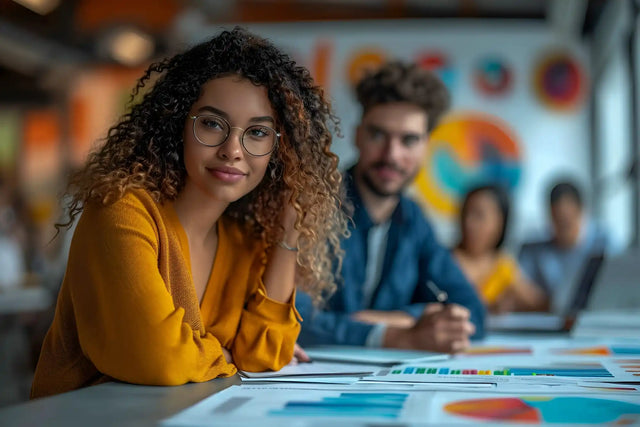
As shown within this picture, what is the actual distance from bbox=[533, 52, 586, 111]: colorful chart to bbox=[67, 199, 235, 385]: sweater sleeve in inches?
228

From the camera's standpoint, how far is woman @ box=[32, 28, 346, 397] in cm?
102

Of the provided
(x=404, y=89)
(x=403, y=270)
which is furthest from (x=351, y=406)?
(x=404, y=89)

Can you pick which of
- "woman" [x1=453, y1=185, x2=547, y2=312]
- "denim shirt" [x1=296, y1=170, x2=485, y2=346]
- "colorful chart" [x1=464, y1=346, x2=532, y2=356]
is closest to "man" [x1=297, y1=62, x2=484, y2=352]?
"denim shirt" [x1=296, y1=170, x2=485, y2=346]

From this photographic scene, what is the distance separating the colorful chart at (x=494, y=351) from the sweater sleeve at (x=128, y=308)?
25.1 inches

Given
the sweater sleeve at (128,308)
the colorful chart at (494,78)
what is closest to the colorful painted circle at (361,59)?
the colorful chart at (494,78)

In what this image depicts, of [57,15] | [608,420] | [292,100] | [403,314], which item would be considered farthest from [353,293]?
[57,15]

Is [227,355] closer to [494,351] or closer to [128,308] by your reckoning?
[128,308]

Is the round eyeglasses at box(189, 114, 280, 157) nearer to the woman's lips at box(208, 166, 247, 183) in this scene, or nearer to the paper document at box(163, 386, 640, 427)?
the woman's lips at box(208, 166, 247, 183)

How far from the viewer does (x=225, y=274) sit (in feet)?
4.23

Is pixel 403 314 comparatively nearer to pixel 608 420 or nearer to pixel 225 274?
pixel 225 274

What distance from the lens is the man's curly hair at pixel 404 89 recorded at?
2180 millimetres

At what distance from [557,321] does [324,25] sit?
16.4 ft

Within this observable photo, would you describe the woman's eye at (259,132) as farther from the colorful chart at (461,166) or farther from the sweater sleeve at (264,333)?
the colorful chart at (461,166)

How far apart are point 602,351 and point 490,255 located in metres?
2.21
